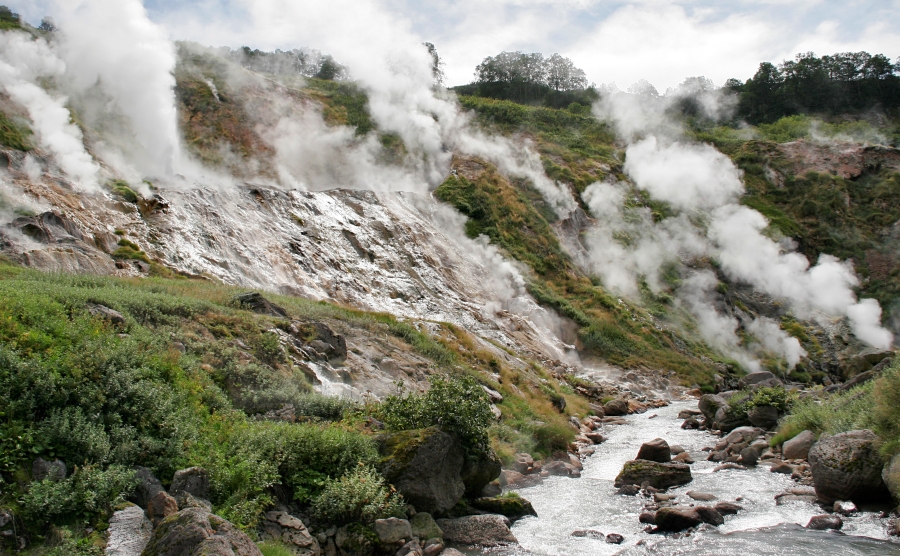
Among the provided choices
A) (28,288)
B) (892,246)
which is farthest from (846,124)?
(28,288)

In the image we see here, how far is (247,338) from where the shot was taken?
14961 mm

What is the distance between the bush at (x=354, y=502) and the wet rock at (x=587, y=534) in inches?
117

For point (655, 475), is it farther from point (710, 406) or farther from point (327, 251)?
point (327, 251)

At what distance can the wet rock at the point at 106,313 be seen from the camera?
1196cm

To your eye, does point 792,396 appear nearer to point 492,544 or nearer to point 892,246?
point 492,544

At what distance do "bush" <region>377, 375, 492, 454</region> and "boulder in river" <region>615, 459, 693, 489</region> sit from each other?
140 inches

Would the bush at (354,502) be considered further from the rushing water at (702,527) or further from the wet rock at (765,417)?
the wet rock at (765,417)

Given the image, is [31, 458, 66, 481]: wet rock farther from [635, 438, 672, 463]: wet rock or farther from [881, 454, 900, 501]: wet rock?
[635, 438, 672, 463]: wet rock

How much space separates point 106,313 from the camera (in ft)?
A: 40.0

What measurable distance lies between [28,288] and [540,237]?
3615 centimetres

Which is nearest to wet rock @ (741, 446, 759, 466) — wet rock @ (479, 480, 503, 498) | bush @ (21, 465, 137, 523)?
wet rock @ (479, 480, 503, 498)

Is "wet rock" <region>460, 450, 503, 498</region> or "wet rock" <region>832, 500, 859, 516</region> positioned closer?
"wet rock" <region>832, 500, 859, 516</region>

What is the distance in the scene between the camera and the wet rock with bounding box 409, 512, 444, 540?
907 centimetres

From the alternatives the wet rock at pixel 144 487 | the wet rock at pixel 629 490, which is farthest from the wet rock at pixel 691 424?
the wet rock at pixel 144 487
